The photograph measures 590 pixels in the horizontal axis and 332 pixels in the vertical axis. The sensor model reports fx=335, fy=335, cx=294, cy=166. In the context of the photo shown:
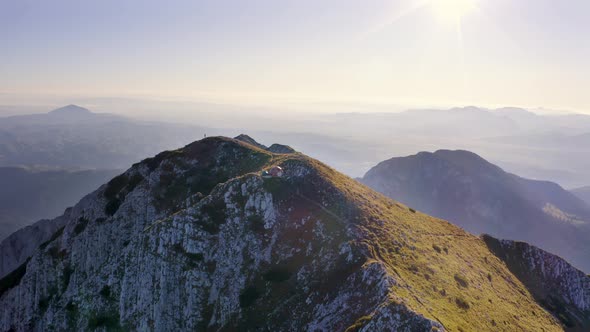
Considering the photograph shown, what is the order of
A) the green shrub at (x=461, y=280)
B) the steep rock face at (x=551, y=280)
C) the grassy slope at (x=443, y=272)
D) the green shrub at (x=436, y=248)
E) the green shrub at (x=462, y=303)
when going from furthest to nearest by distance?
the steep rock face at (x=551, y=280), the green shrub at (x=436, y=248), the green shrub at (x=461, y=280), the green shrub at (x=462, y=303), the grassy slope at (x=443, y=272)

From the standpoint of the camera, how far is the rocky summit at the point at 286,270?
40.5 meters

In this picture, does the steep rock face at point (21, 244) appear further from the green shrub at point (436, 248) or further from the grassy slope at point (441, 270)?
the green shrub at point (436, 248)

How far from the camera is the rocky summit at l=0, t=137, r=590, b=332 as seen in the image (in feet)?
133

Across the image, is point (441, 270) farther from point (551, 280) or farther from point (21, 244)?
point (21, 244)

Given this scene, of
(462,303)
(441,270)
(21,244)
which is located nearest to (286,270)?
(441,270)

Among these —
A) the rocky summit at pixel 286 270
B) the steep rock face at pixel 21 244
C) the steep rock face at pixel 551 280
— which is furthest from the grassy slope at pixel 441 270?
the steep rock face at pixel 21 244

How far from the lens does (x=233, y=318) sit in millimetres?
47812

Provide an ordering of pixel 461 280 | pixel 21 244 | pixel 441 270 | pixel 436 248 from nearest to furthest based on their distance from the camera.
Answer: pixel 441 270 → pixel 461 280 → pixel 436 248 → pixel 21 244

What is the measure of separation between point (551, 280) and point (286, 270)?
60506 mm

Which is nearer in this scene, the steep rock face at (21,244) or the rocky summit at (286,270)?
the rocky summit at (286,270)

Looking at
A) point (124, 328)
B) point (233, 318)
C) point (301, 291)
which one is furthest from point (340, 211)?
point (124, 328)

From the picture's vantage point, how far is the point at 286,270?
49.1 m

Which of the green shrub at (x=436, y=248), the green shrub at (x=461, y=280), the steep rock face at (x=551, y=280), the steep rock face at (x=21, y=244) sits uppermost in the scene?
the green shrub at (x=436, y=248)

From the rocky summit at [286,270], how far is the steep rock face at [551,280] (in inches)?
10.8
